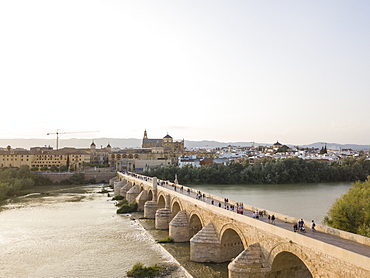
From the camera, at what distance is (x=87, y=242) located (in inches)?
609

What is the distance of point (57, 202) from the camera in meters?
28.0

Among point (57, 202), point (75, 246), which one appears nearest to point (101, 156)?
point (57, 202)

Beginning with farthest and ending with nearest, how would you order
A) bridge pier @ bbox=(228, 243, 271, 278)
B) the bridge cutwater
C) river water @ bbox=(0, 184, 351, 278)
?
river water @ bbox=(0, 184, 351, 278) < bridge pier @ bbox=(228, 243, 271, 278) < the bridge cutwater

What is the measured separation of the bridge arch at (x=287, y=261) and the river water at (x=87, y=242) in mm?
2245

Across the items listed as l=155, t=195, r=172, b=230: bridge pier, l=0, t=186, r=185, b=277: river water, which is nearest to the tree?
l=0, t=186, r=185, b=277: river water

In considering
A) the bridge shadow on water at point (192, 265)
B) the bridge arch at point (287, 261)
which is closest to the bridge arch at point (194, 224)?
the bridge shadow on water at point (192, 265)

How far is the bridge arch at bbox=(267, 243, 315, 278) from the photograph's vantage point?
8382 mm

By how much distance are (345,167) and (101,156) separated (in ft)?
152

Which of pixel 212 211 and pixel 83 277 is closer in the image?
pixel 83 277

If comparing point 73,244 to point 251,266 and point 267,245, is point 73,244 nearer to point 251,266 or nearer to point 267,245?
point 251,266

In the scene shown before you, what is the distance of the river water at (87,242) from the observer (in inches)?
470

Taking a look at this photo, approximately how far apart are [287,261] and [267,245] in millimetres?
727

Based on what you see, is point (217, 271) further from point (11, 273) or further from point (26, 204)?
point (26, 204)

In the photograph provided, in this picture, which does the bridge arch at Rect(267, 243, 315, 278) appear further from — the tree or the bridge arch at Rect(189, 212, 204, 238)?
the bridge arch at Rect(189, 212, 204, 238)
